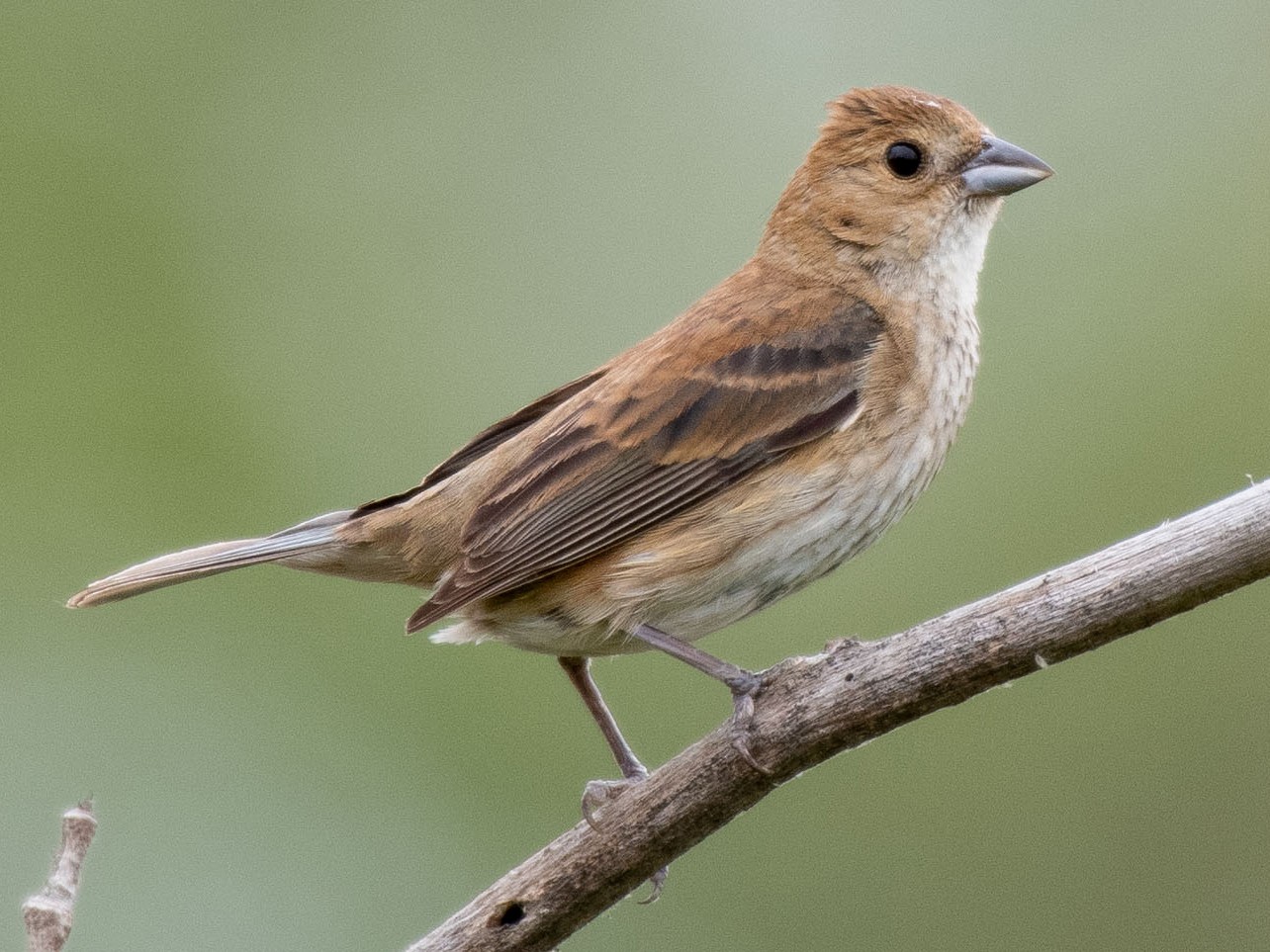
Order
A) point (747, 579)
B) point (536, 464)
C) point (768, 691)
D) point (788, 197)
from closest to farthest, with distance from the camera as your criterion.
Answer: point (768, 691), point (747, 579), point (536, 464), point (788, 197)

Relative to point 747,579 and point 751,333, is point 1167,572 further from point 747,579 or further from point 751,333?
point 751,333

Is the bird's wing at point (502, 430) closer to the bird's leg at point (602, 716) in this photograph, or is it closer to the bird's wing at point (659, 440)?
the bird's wing at point (659, 440)

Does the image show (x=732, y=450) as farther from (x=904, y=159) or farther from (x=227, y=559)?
(x=227, y=559)

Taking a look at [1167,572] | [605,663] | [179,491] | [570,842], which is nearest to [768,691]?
[570,842]

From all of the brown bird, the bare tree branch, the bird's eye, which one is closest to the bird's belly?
the brown bird

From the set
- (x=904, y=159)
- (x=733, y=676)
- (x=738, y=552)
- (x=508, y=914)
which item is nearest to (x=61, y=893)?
(x=508, y=914)

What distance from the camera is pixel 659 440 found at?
12.7 ft

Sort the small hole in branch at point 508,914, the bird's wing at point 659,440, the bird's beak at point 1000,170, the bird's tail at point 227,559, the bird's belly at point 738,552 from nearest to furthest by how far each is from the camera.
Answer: the small hole in branch at point 508,914, the bird's belly at point 738,552, the bird's wing at point 659,440, the bird's tail at point 227,559, the bird's beak at point 1000,170

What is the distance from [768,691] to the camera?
3025 millimetres

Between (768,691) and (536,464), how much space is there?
46.2 inches

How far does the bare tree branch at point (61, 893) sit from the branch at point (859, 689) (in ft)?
2.63

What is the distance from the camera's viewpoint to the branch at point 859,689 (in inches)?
101

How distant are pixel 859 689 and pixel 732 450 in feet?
3.58

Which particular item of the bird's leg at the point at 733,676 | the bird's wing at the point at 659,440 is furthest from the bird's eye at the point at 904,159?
the bird's leg at the point at 733,676
